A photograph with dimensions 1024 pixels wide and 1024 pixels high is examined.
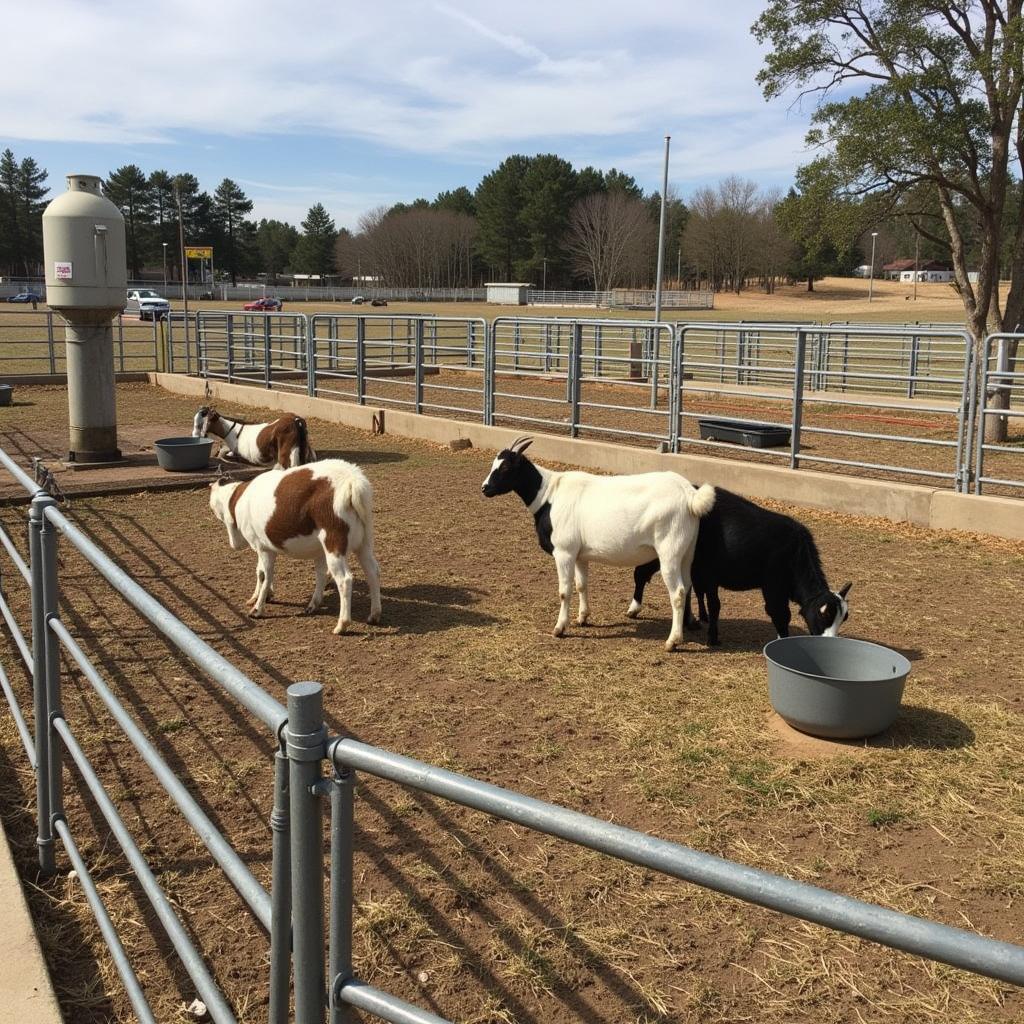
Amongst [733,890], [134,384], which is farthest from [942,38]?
[134,384]

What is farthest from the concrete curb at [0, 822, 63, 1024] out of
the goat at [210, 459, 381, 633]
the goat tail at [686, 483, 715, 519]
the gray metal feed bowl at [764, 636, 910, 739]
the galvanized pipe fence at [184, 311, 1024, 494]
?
the galvanized pipe fence at [184, 311, 1024, 494]

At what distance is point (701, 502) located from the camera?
17.2ft

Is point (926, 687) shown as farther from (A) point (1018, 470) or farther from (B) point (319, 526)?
(A) point (1018, 470)

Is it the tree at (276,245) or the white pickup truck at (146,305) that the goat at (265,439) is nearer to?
the white pickup truck at (146,305)

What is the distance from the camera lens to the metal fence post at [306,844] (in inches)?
57.1

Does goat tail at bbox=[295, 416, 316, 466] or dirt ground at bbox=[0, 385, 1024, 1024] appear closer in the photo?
dirt ground at bbox=[0, 385, 1024, 1024]

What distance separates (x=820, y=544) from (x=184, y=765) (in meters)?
5.62

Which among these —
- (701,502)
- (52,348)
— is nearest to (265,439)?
(701,502)

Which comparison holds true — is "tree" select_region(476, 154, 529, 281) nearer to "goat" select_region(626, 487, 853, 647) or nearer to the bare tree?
the bare tree

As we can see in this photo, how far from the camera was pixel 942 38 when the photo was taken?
43.5 ft

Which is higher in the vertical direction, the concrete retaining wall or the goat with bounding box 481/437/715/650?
the goat with bounding box 481/437/715/650

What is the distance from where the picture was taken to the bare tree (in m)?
95.4

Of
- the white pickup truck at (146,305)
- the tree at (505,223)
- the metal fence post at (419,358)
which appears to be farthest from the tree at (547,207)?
the metal fence post at (419,358)

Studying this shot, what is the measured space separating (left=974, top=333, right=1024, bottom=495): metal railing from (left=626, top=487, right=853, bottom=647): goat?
3533 millimetres
